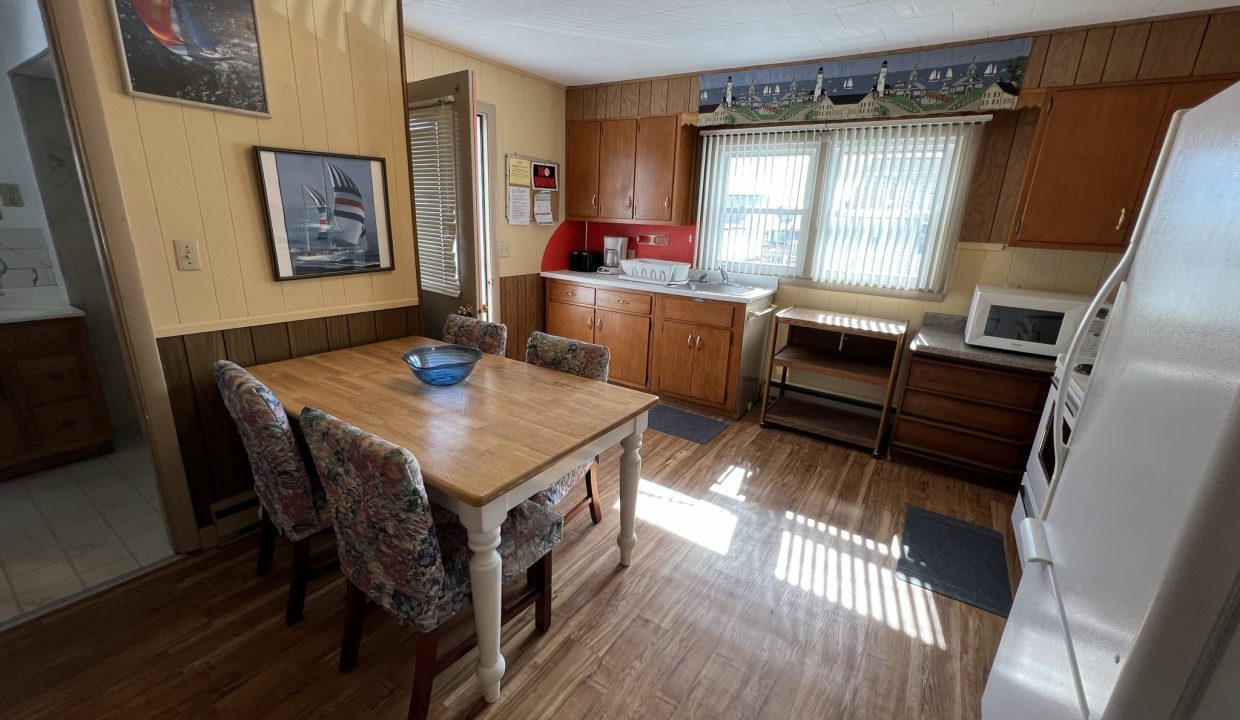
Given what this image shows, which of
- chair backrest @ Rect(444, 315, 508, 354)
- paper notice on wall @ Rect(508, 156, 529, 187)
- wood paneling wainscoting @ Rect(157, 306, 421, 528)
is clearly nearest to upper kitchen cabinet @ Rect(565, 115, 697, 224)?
paper notice on wall @ Rect(508, 156, 529, 187)

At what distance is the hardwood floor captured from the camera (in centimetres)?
149

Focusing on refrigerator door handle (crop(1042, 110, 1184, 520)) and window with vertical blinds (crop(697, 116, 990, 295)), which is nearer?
refrigerator door handle (crop(1042, 110, 1184, 520))

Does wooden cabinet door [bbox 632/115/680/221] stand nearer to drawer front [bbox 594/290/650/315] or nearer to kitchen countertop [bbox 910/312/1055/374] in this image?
drawer front [bbox 594/290/650/315]

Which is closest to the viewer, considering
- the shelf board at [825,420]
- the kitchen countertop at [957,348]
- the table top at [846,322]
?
the kitchen countertop at [957,348]

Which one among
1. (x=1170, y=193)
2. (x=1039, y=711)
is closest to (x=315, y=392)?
(x=1039, y=711)

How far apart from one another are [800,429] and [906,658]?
1774 millimetres

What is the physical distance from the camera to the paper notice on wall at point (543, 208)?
4074 mm

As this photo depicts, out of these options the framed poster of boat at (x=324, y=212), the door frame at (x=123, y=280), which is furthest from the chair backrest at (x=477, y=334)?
the door frame at (x=123, y=280)

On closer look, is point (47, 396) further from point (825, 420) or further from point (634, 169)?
point (825, 420)

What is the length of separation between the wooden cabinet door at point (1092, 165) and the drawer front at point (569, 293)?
277cm

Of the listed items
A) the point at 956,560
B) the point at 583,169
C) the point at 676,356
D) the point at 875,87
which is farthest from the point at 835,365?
the point at 583,169

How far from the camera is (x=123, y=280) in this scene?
1724mm

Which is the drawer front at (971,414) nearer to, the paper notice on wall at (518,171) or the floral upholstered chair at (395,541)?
the floral upholstered chair at (395,541)

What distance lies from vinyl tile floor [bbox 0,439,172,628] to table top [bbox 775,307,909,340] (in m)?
3.41
